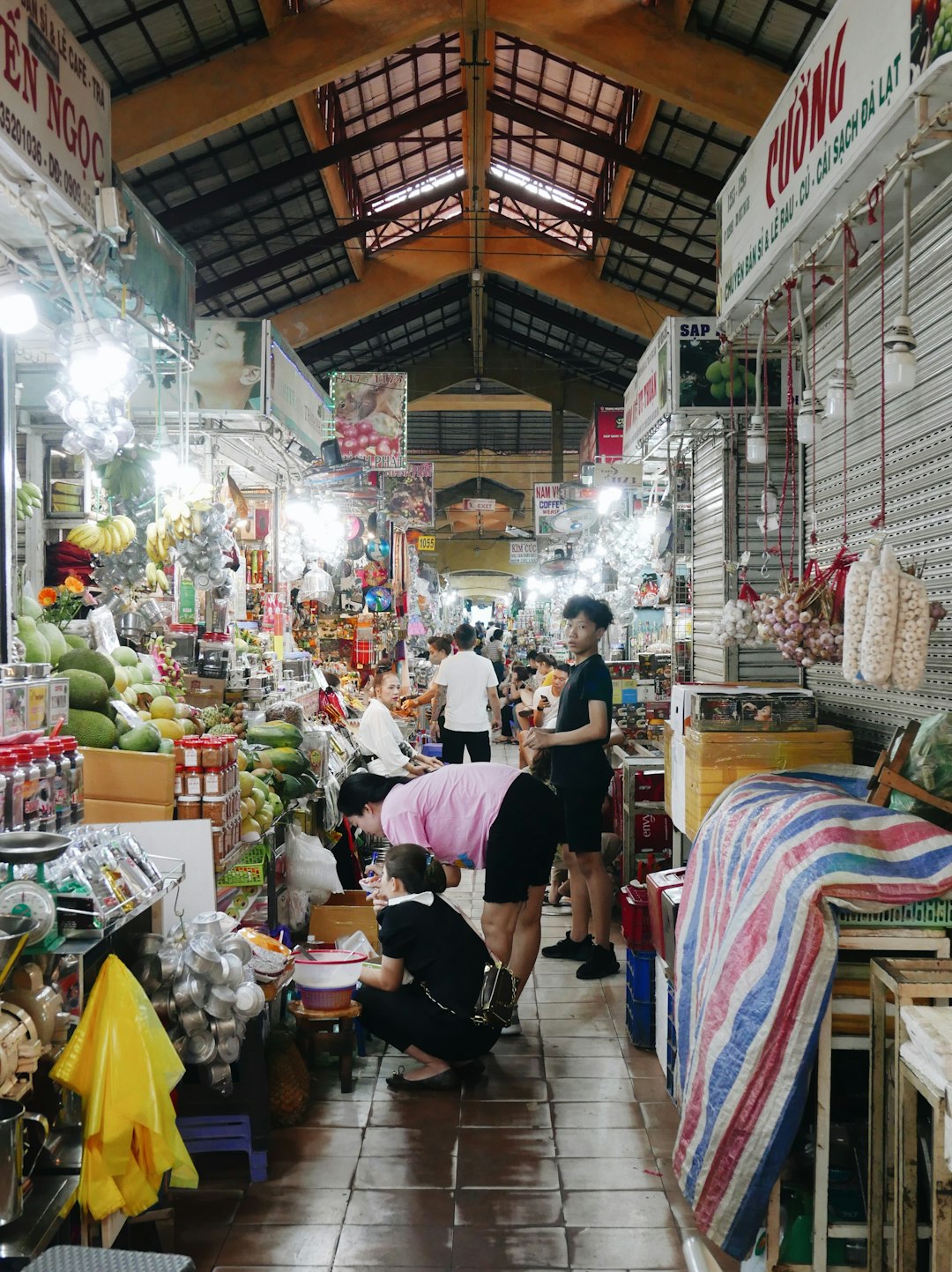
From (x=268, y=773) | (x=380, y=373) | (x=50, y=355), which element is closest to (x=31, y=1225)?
(x=268, y=773)

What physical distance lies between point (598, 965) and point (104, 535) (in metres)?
3.40

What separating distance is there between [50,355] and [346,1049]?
11.6ft

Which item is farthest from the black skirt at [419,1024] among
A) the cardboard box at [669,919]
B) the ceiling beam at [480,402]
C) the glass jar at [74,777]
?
the ceiling beam at [480,402]

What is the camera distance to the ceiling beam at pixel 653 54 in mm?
7801

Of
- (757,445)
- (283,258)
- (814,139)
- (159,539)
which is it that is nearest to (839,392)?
(814,139)

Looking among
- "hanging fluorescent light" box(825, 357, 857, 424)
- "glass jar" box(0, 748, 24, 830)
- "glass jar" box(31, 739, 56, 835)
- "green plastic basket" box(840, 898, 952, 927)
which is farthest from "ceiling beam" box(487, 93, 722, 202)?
"glass jar" box(0, 748, 24, 830)

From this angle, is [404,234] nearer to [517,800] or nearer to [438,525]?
[517,800]

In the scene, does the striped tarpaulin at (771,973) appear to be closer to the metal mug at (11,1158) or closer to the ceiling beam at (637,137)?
the metal mug at (11,1158)

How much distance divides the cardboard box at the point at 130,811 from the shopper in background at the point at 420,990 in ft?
2.84

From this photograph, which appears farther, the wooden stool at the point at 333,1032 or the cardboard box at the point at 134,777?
the wooden stool at the point at 333,1032

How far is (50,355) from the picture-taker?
199 inches

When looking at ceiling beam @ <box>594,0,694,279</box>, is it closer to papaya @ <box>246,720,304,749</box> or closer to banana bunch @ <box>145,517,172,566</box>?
banana bunch @ <box>145,517,172,566</box>

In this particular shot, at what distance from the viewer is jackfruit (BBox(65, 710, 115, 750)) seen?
3.78 metres

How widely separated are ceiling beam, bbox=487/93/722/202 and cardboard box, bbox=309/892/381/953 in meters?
7.56
